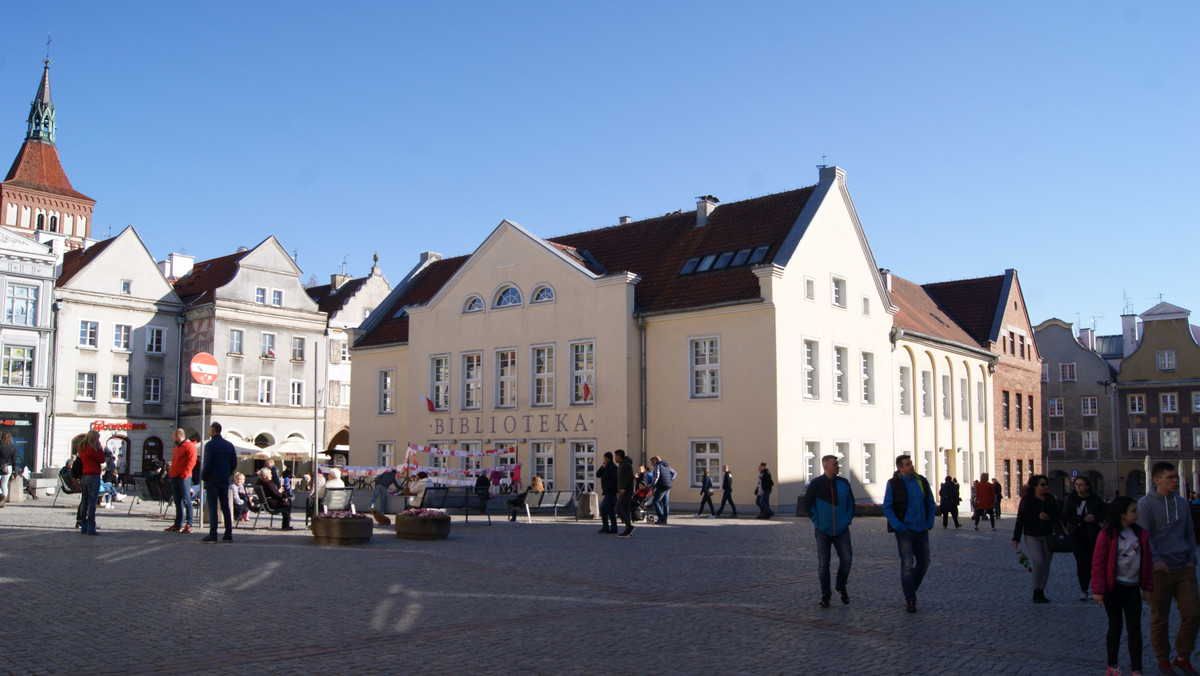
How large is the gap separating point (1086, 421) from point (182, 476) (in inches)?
2565

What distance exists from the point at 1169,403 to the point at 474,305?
49.8 m

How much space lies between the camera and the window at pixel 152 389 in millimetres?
54800

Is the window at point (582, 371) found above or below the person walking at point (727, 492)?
above

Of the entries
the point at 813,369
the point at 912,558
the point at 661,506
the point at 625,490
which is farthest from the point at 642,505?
the point at 912,558

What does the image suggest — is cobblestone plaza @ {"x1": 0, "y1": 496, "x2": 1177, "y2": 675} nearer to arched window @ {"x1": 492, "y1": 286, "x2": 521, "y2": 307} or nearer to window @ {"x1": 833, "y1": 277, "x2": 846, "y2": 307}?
window @ {"x1": 833, "y1": 277, "x2": 846, "y2": 307}

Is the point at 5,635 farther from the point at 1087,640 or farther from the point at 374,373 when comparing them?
the point at 374,373

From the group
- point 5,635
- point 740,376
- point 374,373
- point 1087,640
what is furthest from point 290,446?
point 1087,640

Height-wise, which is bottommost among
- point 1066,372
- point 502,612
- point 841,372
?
point 502,612

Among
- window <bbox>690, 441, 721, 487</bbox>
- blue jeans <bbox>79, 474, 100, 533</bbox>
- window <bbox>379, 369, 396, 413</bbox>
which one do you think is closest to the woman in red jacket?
blue jeans <bbox>79, 474, 100, 533</bbox>

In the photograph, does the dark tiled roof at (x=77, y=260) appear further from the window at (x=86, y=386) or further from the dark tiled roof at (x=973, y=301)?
the dark tiled roof at (x=973, y=301)

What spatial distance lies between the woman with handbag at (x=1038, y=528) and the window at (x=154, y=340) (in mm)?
51713

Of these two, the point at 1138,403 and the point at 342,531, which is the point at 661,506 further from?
the point at 1138,403

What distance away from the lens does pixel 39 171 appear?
91375 millimetres

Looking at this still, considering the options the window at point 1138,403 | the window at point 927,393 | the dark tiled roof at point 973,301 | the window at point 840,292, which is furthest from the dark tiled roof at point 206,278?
Answer: the window at point 1138,403
